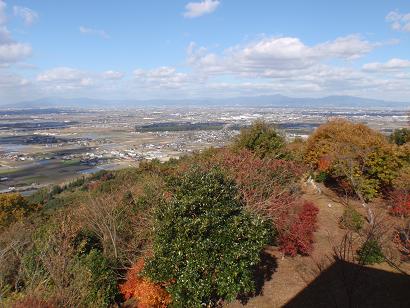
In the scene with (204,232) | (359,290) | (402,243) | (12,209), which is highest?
(204,232)

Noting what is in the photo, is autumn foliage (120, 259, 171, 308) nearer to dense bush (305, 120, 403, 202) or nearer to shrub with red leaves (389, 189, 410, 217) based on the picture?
shrub with red leaves (389, 189, 410, 217)

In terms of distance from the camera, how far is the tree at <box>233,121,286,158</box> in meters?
28.0

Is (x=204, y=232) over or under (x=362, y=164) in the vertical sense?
over

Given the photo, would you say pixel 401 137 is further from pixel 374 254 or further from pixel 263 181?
pixel 374 254

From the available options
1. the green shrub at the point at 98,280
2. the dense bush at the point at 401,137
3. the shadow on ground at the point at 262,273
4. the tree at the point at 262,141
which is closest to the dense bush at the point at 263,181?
the shadow on ground at the point at 262,273

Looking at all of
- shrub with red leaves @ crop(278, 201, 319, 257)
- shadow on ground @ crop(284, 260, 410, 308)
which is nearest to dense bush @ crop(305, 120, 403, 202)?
shrub with red leaves @ crop(278, 201, 319, 257)

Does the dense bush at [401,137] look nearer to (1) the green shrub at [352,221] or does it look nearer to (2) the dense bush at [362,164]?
(2) the dense bush at [362,164]

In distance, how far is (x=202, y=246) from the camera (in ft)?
41.2

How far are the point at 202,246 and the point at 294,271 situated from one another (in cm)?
693

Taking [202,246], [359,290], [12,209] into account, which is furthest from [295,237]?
[12,209]

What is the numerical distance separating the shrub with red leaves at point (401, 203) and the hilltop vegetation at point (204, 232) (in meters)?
0.09

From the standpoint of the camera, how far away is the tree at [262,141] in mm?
28000

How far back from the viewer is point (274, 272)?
17.7 m

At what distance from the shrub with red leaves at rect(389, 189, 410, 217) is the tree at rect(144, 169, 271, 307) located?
10817mm
